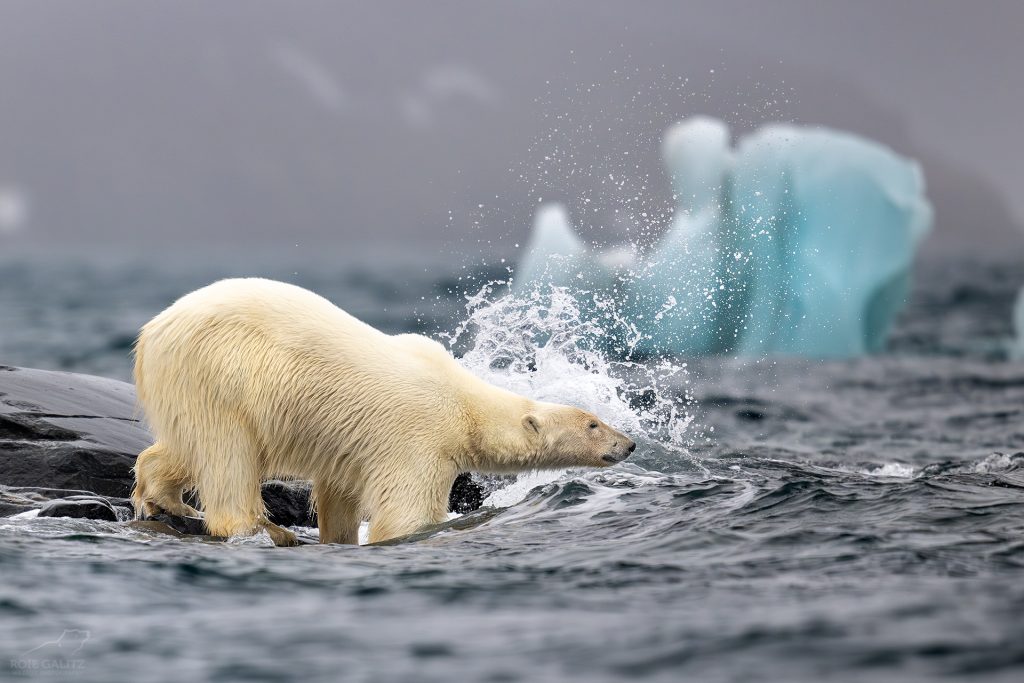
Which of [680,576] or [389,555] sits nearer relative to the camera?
[680,576]

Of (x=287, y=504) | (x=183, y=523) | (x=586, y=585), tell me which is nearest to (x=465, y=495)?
(x=287, y=504)

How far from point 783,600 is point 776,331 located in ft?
48.9

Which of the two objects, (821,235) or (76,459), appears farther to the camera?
(821,235)

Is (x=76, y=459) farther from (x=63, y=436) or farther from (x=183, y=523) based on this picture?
(x=183, y=523)

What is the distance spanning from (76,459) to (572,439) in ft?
11.7

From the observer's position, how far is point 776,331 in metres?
19.3

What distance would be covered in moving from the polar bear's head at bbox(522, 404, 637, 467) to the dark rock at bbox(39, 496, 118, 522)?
2.78m

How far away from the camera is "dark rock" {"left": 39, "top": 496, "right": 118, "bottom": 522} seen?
704 centimetres

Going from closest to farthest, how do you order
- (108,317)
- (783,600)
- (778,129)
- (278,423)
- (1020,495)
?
(783,600)
(278,423)
(1020,495)
(778,129)
(108,317)

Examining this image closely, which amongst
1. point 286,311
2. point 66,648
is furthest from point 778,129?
point 66,648

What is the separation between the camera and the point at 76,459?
8266mm

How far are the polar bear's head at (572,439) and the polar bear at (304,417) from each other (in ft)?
0.16

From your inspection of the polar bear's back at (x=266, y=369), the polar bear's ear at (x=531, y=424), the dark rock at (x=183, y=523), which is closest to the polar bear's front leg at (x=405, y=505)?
the polar bear's back at (x=266, y=369)

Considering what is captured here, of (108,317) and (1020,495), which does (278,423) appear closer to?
(1020,495)
